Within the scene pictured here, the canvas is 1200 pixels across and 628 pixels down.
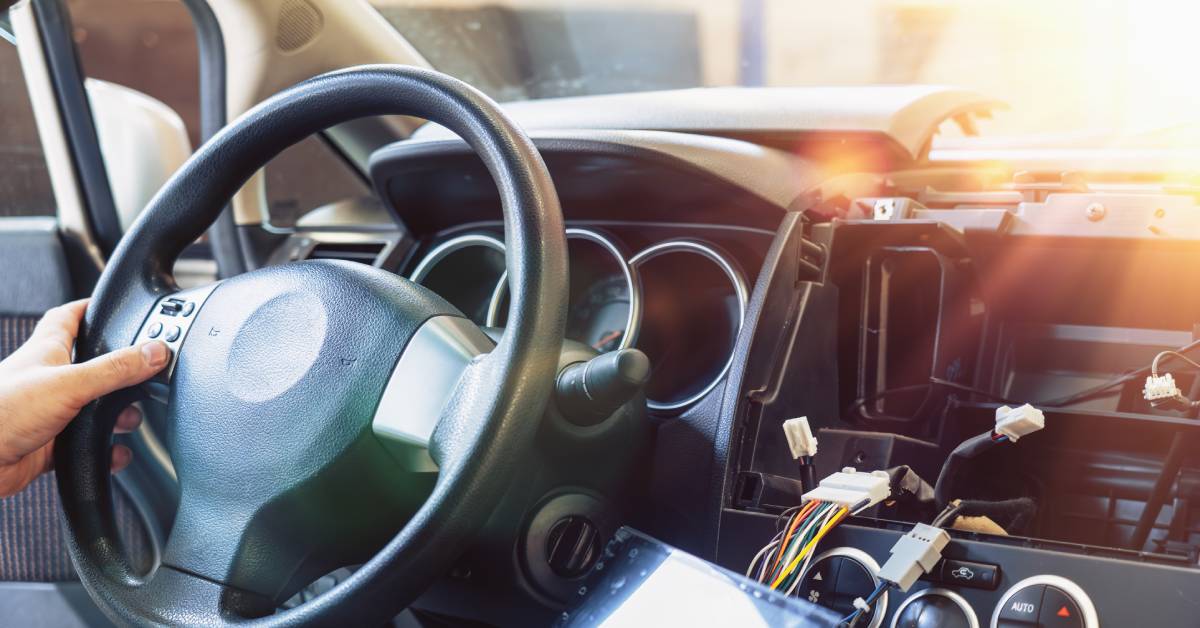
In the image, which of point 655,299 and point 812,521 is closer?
point 812,521

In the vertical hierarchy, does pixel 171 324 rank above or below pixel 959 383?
below

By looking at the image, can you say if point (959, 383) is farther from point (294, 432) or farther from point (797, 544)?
point (294, 432)

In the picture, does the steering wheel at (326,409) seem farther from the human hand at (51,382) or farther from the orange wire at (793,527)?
the orange wire at (793,527)

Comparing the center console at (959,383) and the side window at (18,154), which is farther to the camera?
the side window at (18,154)

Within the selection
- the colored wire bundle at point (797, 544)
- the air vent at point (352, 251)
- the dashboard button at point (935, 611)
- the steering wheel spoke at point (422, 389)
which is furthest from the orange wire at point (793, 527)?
the air vent at point (352, 251)

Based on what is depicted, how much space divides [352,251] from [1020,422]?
1182 mm

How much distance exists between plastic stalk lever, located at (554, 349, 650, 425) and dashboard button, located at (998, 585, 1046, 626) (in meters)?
0.38

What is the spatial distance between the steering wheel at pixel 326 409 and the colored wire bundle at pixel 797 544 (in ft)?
1.00

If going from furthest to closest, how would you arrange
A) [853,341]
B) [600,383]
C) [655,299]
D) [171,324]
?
[655,299], [853,341], [171,324], [600,383]

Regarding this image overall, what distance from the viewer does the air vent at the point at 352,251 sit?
1694 mm

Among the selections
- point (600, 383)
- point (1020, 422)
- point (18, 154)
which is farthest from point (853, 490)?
point (18, 154)

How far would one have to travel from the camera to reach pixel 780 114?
4.53 ft

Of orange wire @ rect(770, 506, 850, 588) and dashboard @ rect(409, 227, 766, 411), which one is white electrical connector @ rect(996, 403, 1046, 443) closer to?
orange wire @ rect(770, 506, 850, 588)

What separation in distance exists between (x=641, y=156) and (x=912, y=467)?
0.51m
